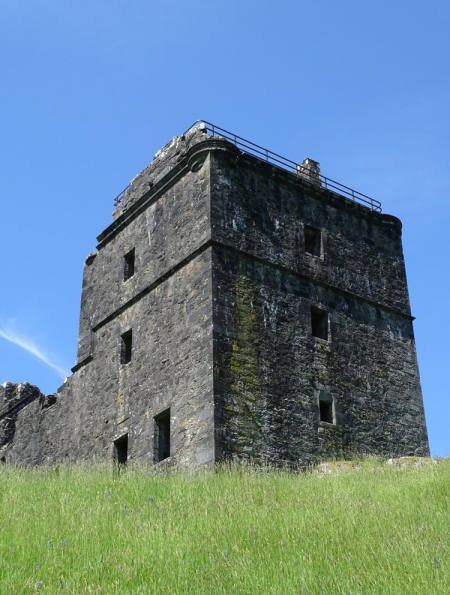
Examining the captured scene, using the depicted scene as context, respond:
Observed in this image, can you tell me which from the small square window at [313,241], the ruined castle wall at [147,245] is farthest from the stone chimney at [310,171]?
the ruined castle wall at [147,245]

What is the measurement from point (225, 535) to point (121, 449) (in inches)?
385

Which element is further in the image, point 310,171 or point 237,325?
point 310,171

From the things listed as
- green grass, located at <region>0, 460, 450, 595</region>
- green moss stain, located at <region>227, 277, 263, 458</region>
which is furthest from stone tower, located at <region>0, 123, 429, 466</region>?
green grass, located at <region>0, 460, 450, 595</region>

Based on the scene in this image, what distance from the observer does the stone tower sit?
19094mm

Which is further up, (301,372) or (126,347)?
(126,347)

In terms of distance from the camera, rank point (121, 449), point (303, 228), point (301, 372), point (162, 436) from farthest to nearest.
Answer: point (303, 228) < point (121, 449) < point (301, 372) < point (162, 436)

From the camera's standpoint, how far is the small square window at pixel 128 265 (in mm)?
23078

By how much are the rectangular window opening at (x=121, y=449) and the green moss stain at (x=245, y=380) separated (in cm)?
344

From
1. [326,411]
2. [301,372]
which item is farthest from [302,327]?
[326,411]

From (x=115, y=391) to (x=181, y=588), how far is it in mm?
12469

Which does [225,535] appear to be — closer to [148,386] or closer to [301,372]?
[301,372]

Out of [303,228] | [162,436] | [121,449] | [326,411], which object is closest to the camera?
[162,436]

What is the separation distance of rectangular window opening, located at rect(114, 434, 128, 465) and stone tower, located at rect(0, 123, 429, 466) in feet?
0.13

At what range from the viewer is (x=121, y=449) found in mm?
21000
